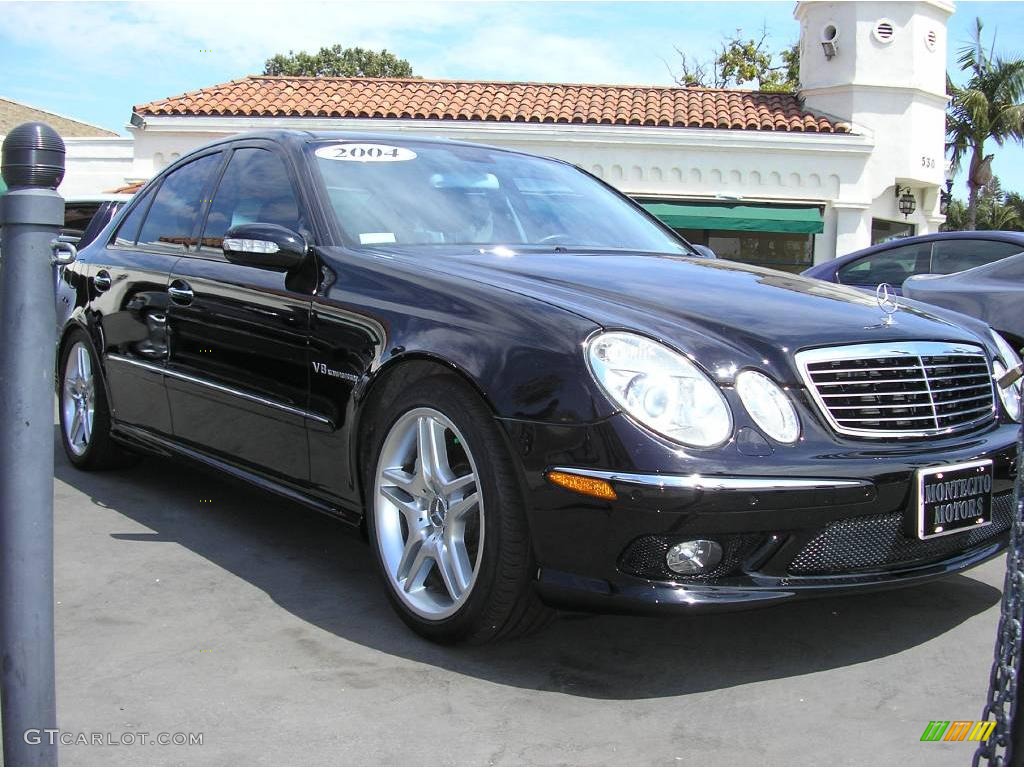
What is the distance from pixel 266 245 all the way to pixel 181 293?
863 mm

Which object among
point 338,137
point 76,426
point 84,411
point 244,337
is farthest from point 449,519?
point 76,426

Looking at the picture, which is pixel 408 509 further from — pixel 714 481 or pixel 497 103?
pixel 497 103

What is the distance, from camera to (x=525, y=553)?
9.55 feet

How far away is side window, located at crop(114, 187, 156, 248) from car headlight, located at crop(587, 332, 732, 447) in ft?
9.92

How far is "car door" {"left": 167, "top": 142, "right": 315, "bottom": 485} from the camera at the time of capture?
3.75m

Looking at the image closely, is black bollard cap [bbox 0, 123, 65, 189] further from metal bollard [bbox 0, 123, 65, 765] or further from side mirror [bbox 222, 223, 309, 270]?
side mirror [bbox 222, 223, 309, 270]

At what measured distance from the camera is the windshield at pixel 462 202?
392cm

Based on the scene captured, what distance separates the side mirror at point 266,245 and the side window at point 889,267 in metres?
5.53

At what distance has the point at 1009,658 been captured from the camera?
140cm

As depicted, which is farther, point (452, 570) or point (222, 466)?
point (222, 466)

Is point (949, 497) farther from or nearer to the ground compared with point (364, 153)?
nearer to the ground

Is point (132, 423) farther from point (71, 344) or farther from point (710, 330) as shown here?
point (710, 330)

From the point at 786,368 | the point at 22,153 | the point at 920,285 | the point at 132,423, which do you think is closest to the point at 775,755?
the point at 786,368
